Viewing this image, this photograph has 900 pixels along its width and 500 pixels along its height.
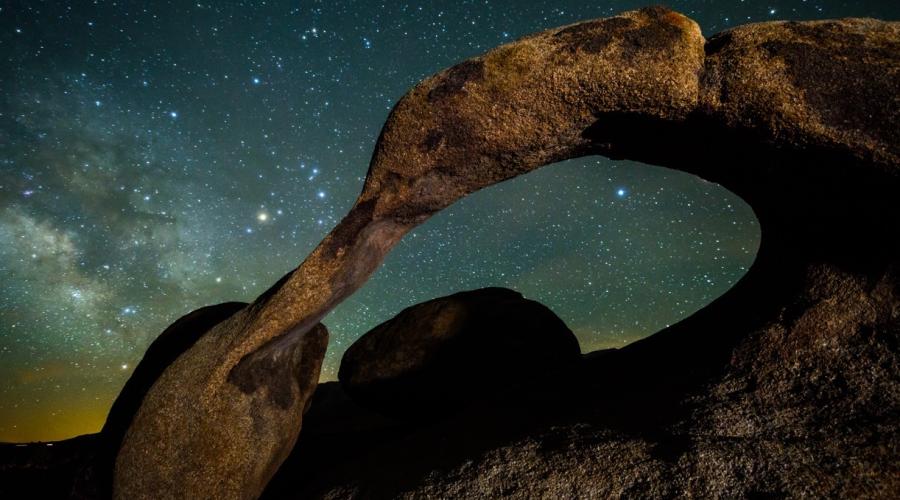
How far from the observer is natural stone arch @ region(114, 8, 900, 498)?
2.75 metres

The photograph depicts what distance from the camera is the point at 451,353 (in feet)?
21.1

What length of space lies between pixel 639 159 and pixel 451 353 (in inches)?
156

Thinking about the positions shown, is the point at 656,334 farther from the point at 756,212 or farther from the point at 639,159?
the point at 639,159

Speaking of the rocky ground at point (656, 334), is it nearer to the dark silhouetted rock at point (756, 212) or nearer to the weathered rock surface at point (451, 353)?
the dark silhouetted rock at point (756, 212)

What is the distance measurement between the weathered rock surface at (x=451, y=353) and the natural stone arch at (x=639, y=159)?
70.9 inches

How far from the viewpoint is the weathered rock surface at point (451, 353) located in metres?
6.20

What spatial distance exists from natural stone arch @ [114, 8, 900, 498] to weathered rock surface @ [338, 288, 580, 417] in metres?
1.80

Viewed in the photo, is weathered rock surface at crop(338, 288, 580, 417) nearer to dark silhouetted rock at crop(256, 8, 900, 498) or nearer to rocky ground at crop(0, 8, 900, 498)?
rocky ground at crop(0, 8, 900, 498)

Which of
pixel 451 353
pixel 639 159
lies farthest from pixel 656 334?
pixel 451 353

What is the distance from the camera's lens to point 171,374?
14.4 feet

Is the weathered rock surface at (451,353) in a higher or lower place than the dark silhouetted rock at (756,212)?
lower

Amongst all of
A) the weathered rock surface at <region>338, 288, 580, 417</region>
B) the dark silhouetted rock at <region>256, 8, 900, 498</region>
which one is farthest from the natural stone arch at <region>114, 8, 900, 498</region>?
the weathered rock surface at <region>338, 288, 580, 417</region>

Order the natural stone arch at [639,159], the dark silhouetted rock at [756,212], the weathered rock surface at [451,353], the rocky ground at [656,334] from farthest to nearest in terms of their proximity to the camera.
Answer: the weathered rock surface at [451,353]
the natural stone arch at [639,159]
the rocky ground at [656,334]
the dark silhouetted rock at [756,212]

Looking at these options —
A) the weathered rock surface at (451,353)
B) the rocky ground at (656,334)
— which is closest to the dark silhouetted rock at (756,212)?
the rocky ground at (656,334)
